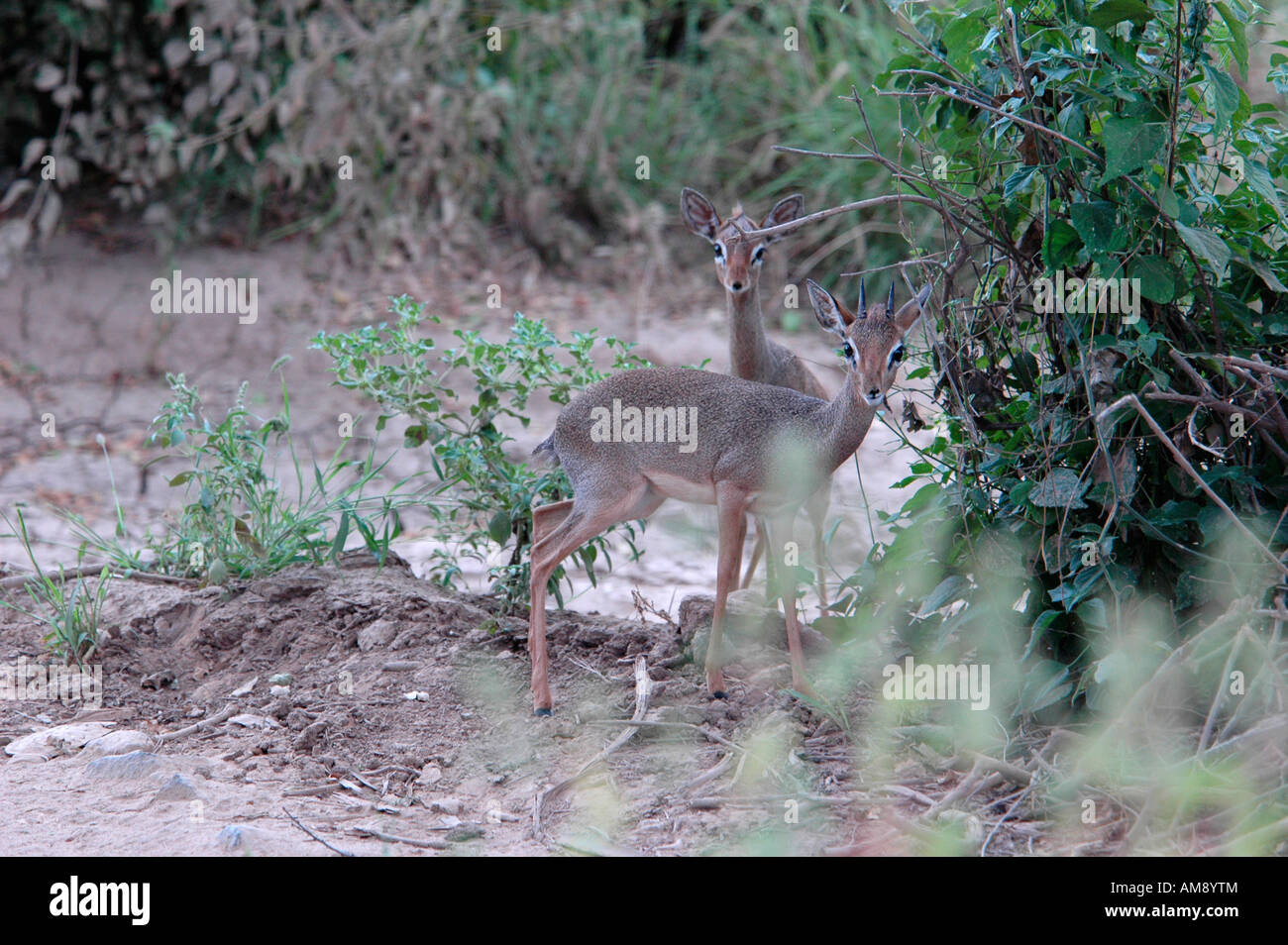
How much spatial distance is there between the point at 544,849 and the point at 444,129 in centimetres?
744

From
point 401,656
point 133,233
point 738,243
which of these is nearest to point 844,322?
point 738,243

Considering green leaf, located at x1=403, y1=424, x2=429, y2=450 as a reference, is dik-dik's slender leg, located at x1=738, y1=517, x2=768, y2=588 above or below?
below

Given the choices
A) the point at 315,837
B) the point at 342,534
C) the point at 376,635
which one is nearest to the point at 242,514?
the point at 342,534

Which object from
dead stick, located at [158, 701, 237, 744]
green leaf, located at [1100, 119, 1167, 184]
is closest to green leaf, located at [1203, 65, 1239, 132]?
green leaf, located at [1100, 119, 1167, 184]

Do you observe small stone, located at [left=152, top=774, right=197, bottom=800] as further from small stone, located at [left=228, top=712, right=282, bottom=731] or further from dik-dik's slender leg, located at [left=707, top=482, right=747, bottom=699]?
dik-dik's slender leg, located at [left=707, top=482, right=747, bottom=699]

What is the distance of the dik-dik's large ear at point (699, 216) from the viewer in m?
5.90

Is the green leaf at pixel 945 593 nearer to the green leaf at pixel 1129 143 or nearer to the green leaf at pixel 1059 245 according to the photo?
the green leaf at pixel 1059 245

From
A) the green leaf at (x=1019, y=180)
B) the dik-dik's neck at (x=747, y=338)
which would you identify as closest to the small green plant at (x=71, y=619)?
the dik-dik's neck at (x=747, y=338)

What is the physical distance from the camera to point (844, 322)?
455cm

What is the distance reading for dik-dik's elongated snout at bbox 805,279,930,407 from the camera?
4316 mm

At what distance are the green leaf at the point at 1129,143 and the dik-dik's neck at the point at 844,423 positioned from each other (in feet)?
3.66

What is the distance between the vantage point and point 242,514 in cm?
576

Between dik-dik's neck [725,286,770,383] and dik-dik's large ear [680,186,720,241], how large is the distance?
12.4 inches

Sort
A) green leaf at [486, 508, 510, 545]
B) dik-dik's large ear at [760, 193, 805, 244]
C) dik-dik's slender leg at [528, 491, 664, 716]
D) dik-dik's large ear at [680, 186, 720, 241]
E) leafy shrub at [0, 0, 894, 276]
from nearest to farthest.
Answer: dik-dik's slender leg at [528, 491, 664, 716] → green leaf at [486, 508, 510, 545] → dik-dik's large ear at [760, 193, 805, 244] → dik-dik's large ear at [680, 186, 720, 241] → leafy shrub at [0, 0, 894, 276]
